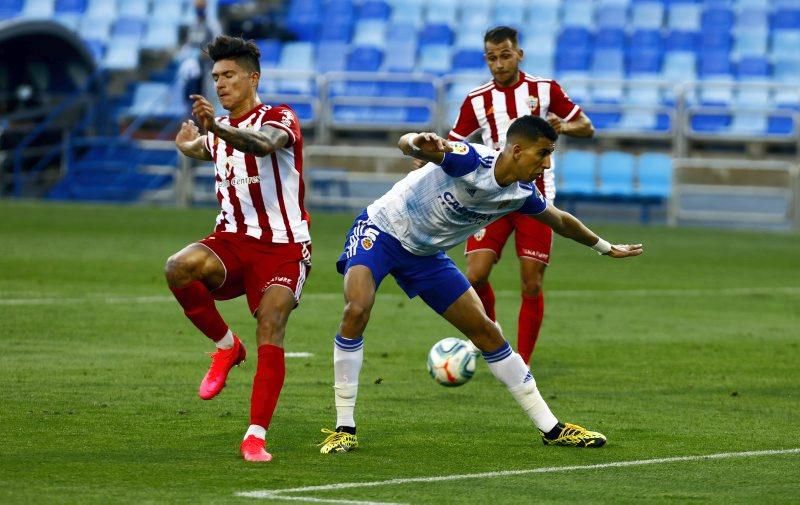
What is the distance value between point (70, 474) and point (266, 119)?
2.08m

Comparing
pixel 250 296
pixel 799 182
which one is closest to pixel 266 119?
pixel 250 296

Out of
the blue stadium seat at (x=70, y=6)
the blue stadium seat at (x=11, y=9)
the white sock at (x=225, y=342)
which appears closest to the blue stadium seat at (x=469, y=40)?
the blue stadium seat at (x=70, y=6)

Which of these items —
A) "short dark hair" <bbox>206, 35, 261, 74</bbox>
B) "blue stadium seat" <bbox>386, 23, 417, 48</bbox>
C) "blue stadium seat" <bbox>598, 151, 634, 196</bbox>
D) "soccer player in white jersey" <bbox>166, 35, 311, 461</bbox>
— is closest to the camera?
"soccer player in white jersey" <bbox>166, 35, 311, 461</bbox>

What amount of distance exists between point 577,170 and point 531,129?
21409mm

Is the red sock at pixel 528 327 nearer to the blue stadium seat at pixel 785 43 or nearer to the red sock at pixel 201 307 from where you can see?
the red sock at pixel 201 307

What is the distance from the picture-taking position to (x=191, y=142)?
8.36 meters

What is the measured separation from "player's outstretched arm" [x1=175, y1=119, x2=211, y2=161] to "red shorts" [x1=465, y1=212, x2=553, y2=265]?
3.17 m

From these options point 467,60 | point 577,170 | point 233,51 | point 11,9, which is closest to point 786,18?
point 467,60

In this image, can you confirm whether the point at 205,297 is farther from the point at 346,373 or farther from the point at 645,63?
the point at 645,63

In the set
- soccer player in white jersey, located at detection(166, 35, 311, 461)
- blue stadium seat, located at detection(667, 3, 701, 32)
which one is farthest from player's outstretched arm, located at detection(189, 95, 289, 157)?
blue stadium seat, located at detection(667, 3, 701, 32)

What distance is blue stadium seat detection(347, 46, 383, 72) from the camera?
109 feet

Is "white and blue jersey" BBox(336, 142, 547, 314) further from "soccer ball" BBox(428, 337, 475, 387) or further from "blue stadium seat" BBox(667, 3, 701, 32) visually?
"blue stadium seat" BBox(667, 3, 701, 32)

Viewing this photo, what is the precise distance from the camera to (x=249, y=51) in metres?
7.86

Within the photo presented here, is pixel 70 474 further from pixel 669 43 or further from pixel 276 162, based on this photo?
pixel 669 43
